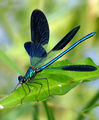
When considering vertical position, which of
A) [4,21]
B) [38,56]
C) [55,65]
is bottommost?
[55,65]

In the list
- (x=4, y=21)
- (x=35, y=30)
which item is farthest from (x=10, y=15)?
(x=35, y=30)

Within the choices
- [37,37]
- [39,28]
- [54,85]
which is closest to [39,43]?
[37,37]

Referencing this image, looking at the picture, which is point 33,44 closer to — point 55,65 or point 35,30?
point 35,30

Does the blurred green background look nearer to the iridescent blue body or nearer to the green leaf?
the iridescent blue body

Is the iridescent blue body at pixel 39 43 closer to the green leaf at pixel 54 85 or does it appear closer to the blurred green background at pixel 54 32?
the green leaf at pixel 54 85

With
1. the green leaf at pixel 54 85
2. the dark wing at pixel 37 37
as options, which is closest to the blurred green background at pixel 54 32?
the dark wing at pixel 37 37
